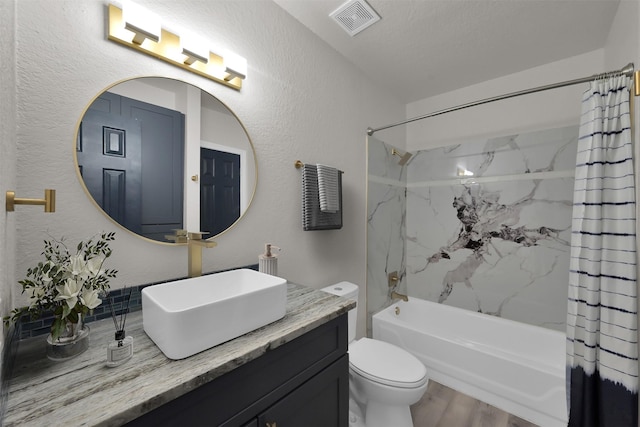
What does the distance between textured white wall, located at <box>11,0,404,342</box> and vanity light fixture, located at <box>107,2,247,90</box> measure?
0.12 feet

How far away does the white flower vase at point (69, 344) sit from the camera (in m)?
0.66

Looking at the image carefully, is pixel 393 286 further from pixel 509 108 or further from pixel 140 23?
pixel 140 23

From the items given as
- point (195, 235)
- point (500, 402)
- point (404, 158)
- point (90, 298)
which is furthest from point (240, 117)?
point (500, 402)

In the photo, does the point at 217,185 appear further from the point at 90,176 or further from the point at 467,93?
the point at 467,93

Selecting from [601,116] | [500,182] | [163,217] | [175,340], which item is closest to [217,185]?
[163,217]

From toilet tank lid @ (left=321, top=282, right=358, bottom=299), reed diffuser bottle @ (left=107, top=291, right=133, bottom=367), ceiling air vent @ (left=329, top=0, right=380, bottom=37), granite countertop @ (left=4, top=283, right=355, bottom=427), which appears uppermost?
ceiling air vent @ (left=329, top=0, right=380, bottom=37)

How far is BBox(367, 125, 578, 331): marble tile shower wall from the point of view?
2123 mm

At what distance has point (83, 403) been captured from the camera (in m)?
0.52

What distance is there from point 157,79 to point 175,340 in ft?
3.34

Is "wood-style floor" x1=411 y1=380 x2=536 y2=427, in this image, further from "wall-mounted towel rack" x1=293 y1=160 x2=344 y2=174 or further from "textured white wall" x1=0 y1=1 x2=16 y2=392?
"textured white wall" x1=0 y1=1 x2=16 y2=392

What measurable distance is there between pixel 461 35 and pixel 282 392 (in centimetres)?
234

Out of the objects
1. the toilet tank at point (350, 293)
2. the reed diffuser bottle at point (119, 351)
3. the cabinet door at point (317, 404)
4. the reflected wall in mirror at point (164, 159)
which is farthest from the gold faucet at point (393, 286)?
the reed diffuser bottle at point (119, 351)

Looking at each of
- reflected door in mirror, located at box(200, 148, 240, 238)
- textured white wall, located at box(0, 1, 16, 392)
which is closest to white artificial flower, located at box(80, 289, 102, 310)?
textured white wall, located at box(0, 1, 16, 392)

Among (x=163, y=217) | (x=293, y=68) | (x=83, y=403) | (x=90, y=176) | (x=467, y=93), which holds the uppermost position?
(x=467, y=93)
